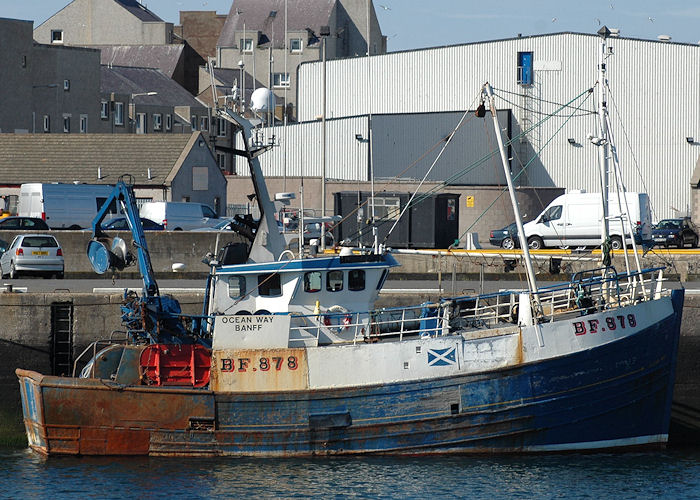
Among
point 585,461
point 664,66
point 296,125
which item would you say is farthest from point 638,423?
point 296,125

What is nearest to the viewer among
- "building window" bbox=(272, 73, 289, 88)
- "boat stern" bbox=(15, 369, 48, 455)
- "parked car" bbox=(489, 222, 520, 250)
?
"boat stern" bbox=(15, 369, 48, 455)

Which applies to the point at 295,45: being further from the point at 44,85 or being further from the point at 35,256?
the point at 35,256

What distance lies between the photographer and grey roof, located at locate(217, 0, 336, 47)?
10006cm

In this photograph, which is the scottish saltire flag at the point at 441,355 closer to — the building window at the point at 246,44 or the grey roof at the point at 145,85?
the grey roof at the point at 145,85

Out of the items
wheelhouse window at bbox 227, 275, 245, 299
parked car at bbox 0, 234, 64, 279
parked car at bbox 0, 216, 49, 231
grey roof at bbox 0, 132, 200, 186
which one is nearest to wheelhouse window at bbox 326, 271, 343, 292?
wheelhouse window at bbox 227, 275, 245, 299

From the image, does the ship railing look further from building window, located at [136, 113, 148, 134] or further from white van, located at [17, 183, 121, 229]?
building window, located at [136, 113, 148, 134]

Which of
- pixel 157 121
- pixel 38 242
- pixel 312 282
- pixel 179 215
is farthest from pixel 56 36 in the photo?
pixel 312 282

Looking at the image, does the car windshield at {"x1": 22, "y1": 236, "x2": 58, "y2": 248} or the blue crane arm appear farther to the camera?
the car windshield at {"x1": 22, "y1": 236, "x2": 58, "y2": 248}

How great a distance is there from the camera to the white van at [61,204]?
47.5m

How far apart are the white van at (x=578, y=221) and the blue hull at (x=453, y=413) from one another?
21.2m

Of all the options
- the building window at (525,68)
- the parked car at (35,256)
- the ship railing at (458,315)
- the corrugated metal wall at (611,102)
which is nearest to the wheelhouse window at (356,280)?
the ship railing at (458,315)

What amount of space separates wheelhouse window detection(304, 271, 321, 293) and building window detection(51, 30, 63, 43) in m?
87.8

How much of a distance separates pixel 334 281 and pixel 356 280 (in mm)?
395

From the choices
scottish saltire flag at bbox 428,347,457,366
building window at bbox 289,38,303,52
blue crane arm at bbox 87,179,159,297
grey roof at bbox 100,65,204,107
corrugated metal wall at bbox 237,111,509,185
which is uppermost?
building window at bbox 289,38,303,52
